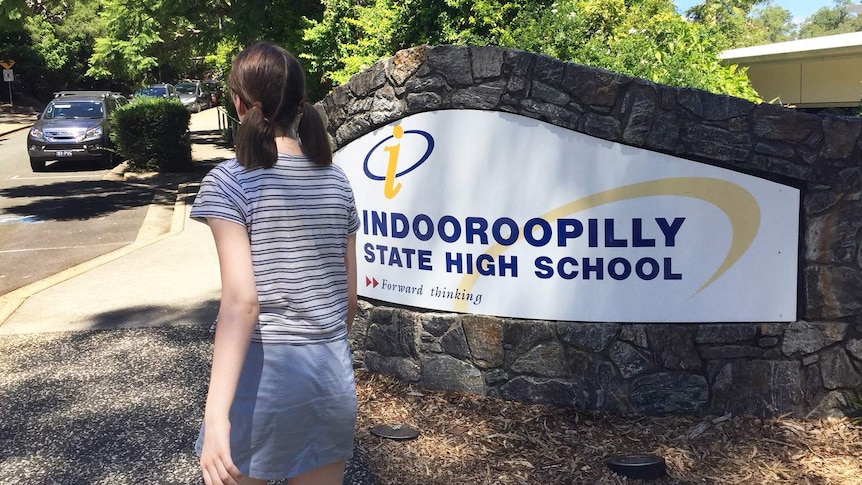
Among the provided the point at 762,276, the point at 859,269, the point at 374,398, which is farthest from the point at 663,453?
the point at 374,398

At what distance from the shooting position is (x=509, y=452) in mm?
3715

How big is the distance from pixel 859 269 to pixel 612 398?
1.38 meters

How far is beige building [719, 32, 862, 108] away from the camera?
10.3 meters

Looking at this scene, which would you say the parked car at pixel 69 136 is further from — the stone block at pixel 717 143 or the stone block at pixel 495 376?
the stone block at pixel 717 143

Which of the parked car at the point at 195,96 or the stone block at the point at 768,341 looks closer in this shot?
the stone block at the point at 768,341

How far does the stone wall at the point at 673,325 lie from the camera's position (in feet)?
12.1

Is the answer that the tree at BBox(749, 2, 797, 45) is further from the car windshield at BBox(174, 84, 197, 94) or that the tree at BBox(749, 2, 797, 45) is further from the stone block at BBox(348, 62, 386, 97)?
the stone block at BBox(348, 62, 386, 97)

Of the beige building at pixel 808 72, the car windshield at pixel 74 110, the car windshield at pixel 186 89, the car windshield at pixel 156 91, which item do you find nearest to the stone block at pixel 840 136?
the beige building at pixel 808 72

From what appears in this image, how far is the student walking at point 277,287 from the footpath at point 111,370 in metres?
1.56

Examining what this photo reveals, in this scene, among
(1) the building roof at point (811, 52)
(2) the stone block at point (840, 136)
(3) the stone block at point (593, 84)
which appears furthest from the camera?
(1) the building roof at point (811, 52)

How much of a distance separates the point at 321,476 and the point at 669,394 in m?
2.40

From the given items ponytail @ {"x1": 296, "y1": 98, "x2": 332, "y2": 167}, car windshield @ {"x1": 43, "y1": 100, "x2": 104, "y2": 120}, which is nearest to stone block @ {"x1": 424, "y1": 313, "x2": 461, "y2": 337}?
ponytail @ {"x1": 296, "y1": 98, "x2": 332, "y2": 167}

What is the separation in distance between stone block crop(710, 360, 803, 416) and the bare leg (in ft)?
8.07

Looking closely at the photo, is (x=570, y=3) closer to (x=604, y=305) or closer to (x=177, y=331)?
(x=604, y=305)
